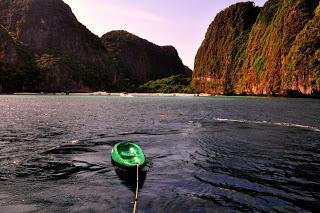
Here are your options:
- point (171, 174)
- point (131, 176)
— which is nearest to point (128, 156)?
point (131, 176)

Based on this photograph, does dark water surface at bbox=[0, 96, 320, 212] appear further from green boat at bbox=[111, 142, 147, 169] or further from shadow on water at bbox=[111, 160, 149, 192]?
green boat at bbox=[111, 142, 147, 169]

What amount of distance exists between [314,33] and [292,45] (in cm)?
1987

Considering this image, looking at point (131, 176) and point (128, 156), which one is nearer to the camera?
point (131, 176)

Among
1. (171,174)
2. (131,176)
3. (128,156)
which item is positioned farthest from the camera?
(128,156)

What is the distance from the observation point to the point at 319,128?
44250 millimetres

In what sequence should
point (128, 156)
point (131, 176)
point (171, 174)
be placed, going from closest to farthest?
point (131, 176) < point (171, 174) < point (128, 156)

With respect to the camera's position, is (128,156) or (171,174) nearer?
(171,174)

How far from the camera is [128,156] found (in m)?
23.2

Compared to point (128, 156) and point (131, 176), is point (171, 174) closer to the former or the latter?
point (131, 176)

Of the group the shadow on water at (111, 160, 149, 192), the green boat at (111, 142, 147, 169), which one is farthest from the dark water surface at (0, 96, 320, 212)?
the green boat at (111, 142, 147, 169)

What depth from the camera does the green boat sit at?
69.8 feet

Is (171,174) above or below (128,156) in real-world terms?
below

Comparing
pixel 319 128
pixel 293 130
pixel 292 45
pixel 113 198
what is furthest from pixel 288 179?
pixel 292 45

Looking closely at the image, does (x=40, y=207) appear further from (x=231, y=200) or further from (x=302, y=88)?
(x=302, y=88)
